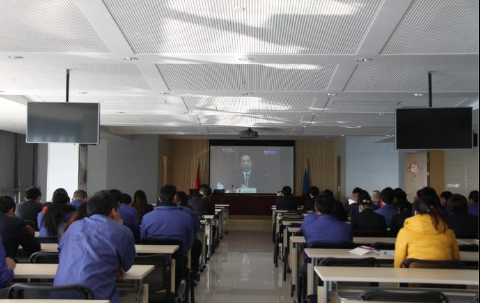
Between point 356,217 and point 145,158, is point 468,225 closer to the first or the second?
point 356,217

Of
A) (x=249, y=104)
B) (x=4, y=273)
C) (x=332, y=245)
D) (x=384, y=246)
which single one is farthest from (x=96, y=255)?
(x=249, y=104)

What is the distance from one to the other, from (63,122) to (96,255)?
405cm

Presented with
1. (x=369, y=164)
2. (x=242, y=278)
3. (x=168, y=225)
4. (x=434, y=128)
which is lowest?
(x=242, y=278)

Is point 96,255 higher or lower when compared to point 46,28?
lower

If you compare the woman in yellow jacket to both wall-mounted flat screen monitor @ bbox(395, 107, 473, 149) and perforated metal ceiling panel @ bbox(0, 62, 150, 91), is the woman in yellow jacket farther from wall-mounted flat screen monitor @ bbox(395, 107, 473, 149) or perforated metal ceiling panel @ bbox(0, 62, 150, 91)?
perforated metal ceiling panel @ bbox(0, 62, 150, 91)

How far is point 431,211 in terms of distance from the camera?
4.14m

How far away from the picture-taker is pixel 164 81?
23.4 ft

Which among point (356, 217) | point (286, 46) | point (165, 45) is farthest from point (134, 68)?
point (356, 217)

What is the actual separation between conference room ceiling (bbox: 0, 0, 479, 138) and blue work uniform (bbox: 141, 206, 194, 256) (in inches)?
64.9

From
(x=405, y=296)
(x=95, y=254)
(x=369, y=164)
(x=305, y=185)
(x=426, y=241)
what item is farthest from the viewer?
(x=305, y=185)

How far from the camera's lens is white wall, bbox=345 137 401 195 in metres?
16.9

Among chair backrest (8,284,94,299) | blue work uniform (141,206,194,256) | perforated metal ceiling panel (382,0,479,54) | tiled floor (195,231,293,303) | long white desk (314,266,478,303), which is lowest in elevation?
tiled floor (195,231,293,303)

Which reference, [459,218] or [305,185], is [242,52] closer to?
[459,218]

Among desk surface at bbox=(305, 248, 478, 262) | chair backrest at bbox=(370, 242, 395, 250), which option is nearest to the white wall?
chair backrest at bbox=(370, 242, 395, 250)
